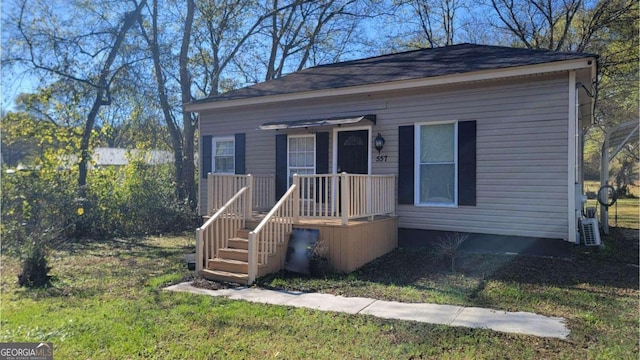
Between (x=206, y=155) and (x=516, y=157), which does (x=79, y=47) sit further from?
(x=516, y=157)

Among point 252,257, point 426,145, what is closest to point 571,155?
point 426,145

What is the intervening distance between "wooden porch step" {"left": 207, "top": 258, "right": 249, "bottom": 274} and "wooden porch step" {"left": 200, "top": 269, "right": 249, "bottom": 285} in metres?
0.08

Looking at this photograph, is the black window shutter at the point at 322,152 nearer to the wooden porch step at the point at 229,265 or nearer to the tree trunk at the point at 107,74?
the wooden porch step at the point at 229,265

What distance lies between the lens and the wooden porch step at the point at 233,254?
6.78 meters

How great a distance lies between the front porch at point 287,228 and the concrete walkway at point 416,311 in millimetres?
702

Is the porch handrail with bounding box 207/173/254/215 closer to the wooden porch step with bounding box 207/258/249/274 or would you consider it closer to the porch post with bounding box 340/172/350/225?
the wooden porch step with bounding box 207/258/249/274

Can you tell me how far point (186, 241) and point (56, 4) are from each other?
8.25 metres

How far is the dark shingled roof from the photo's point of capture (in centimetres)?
729

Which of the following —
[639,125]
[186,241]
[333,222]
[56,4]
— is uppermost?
[56,4]

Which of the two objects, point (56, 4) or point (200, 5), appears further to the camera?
point (200, 5)

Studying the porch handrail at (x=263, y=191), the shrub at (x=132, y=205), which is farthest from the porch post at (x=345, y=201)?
the shrub at (x=132, y=205)

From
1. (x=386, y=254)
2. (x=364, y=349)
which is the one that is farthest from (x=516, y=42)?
(x=364, y=349)

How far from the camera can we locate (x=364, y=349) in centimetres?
364

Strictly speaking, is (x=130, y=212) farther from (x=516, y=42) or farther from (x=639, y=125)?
(x=516, y=42)
